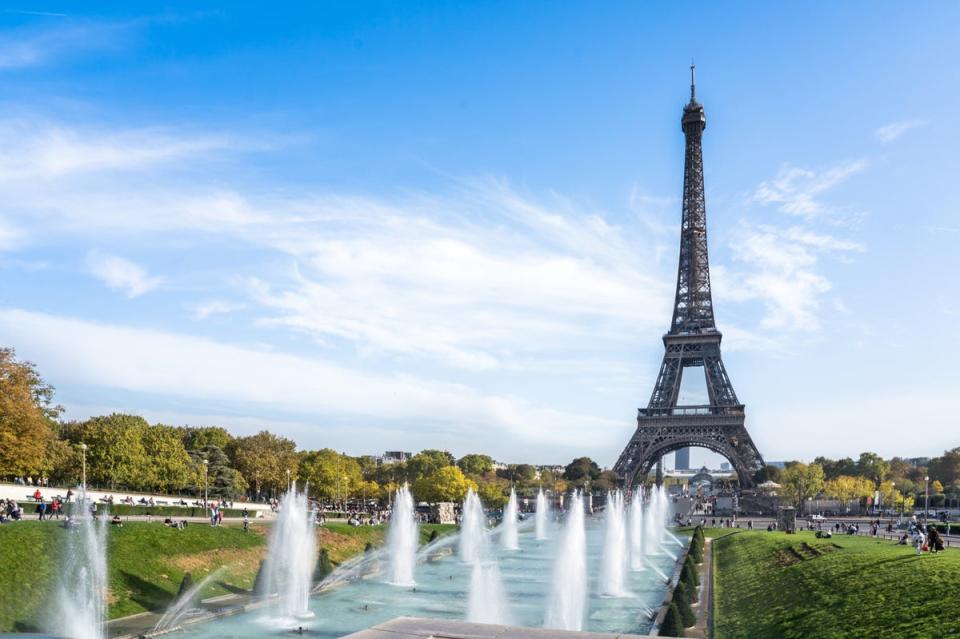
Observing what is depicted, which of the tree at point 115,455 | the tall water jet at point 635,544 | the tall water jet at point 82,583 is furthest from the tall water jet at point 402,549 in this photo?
the tree at point 115,455

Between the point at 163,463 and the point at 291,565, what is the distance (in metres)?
49.6

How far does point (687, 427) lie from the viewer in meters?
105

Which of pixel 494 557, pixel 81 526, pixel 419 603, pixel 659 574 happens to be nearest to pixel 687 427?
pixel 494 557

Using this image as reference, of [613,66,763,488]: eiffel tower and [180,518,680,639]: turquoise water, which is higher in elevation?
[613,66,763,488]: eiffel tower

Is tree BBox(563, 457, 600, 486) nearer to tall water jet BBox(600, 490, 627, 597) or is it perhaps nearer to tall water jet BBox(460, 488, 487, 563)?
tall water jet BBox(460, 488, 487, 563)

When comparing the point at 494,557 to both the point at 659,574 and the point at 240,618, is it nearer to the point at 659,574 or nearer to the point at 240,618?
the point at 659,574

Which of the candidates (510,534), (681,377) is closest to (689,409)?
(681,377)

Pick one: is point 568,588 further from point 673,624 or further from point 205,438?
point 205,438

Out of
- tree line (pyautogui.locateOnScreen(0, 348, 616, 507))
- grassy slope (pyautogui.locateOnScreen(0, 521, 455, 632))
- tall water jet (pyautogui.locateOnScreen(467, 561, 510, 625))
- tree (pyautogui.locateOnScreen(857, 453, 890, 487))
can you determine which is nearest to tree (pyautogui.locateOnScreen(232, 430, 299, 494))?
tree line (pyautogui.locateOnScreen(0, 348, 616, 507))

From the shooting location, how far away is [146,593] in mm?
32438

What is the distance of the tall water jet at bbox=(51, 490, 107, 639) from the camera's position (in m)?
26.5

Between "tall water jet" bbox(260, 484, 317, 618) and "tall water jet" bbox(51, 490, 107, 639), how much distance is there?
6.86 m

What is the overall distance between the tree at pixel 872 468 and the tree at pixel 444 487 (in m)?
80.8

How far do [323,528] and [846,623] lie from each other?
3746 centimetres
